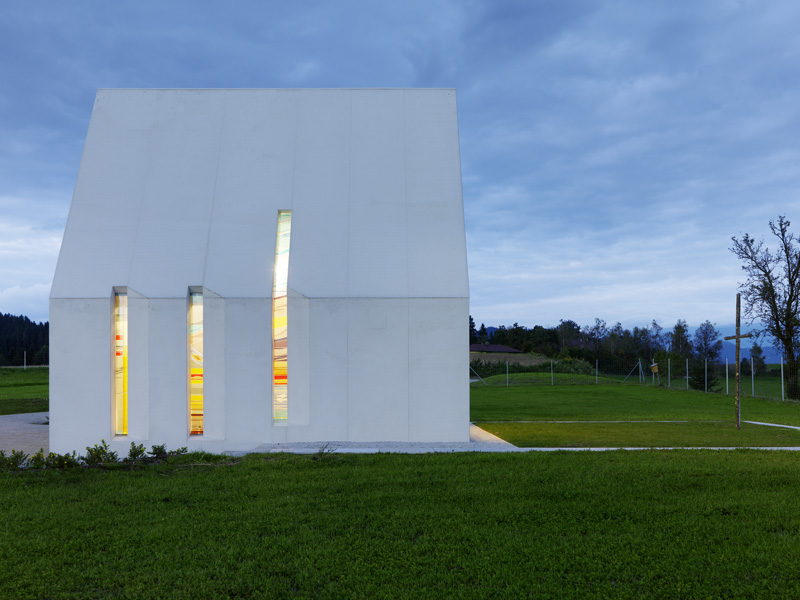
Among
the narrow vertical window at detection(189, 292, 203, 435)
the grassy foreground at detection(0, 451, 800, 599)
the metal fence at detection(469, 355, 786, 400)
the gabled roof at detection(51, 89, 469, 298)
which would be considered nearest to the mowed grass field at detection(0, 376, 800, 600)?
the grassy foreground at detection(0, 451, 800, 599)

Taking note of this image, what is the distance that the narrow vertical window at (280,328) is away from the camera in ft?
30.7

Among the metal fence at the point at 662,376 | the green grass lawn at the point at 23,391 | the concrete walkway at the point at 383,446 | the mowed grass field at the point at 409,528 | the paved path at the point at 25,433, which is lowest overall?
the metal fence at the point at 662,376

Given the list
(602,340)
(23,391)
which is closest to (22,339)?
(23,391)

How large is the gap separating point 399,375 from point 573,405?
10879 millimetres

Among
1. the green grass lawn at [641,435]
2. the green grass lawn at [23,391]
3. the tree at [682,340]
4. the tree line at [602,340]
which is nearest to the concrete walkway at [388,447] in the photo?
the green grass lawn at [641,435]

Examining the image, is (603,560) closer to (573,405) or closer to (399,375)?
(399,375)

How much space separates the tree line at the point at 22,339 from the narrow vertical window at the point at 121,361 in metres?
48.0

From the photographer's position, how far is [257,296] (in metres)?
9.34

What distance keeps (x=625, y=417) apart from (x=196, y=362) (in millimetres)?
10613

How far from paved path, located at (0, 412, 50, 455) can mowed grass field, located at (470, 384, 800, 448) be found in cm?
873

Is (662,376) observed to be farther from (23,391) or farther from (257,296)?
(23,391)

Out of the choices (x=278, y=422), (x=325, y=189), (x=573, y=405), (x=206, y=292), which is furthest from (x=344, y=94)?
(x=573, y=405)

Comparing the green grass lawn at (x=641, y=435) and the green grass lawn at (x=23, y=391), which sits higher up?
the green grass lawn at (x=641, y=435)

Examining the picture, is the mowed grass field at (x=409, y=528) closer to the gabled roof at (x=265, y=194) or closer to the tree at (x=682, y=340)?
the gabled roof at (x=265, y=194)
